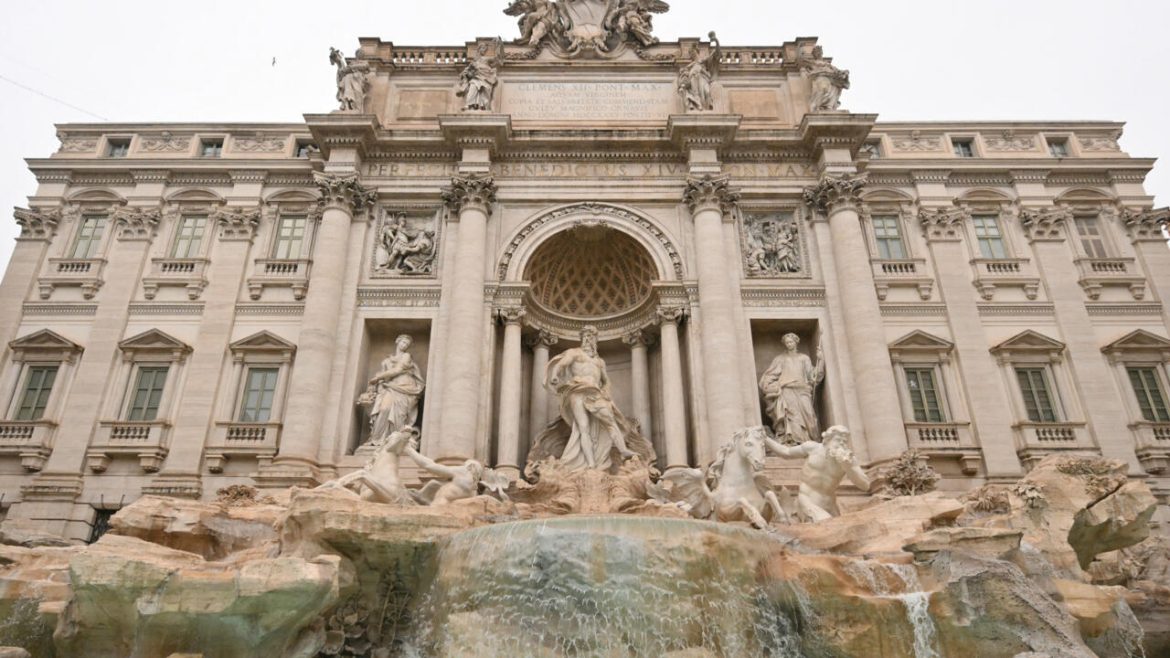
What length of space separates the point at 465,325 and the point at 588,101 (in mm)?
9165

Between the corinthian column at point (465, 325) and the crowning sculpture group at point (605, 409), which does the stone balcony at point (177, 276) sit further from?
the corinthian column at point (465, 325)

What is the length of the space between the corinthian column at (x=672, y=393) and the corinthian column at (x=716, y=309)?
28.3 inches

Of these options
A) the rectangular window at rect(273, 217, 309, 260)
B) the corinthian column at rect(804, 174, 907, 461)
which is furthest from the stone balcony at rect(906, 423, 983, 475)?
the rectangular window at rect(273, 217, 309, 260)

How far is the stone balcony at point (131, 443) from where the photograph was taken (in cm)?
1834

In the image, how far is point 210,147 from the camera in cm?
2373

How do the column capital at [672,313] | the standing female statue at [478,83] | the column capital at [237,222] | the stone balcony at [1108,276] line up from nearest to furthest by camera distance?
1. the column capital at [672,313]
2. the stone balcony at [1108,276]
3. the standing female statue at [478,83]
4. the column capital at [237,222]

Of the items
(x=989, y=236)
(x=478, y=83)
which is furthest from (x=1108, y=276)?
(x=478, y=83)

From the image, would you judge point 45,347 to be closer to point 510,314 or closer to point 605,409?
point 510,314

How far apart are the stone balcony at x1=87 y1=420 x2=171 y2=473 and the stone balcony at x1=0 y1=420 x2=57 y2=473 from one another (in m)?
A: 1.24

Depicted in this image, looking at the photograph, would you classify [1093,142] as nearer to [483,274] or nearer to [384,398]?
[483,274]

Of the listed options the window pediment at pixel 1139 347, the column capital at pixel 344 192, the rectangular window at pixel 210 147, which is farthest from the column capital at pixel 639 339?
the rectangular window at pixel 210 147

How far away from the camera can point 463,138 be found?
21.0 meters

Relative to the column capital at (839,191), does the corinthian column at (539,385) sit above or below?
below

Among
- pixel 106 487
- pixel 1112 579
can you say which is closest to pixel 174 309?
pixel 106 487
